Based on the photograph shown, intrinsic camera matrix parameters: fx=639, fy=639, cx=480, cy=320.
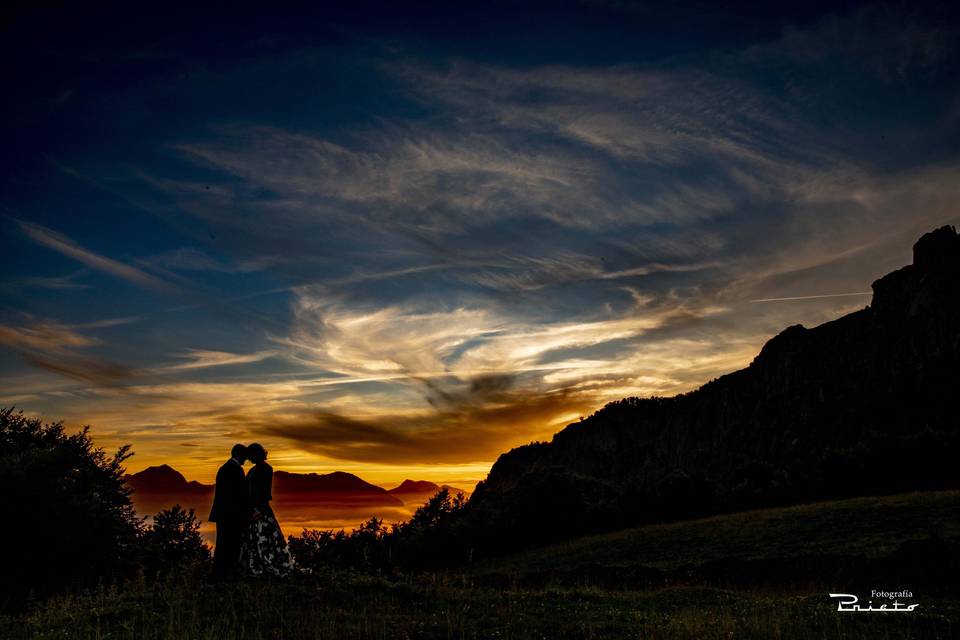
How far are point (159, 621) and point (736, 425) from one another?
17030 cm

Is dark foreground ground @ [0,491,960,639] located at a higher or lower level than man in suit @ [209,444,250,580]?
lower

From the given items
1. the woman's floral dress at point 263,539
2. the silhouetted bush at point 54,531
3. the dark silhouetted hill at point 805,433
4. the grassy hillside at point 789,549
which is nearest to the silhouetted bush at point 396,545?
the dark silhouetted hill at point 805,433

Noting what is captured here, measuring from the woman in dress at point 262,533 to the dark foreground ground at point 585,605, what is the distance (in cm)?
57

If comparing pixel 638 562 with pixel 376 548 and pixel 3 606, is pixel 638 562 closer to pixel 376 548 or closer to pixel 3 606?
pixel 3 606

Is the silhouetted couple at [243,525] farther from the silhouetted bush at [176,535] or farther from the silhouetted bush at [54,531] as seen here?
the silhouetted bush at [176,535]

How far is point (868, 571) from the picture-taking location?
21859 mm

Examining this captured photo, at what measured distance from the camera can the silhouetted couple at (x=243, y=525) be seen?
16469 millimetres

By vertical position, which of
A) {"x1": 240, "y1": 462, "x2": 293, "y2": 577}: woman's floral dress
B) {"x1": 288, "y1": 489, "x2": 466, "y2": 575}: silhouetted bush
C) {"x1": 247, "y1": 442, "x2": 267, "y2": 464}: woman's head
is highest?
{"x1": 247, "y1": 442, "x2": 267, "y2": 464}: woman's head

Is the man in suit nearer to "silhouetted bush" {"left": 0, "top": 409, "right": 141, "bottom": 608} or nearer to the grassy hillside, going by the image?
"silhouetted bush" {"left": 0, "top": 409, "right": 141, "bottom": 608}

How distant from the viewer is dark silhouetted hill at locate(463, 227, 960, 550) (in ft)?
160

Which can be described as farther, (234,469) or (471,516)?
(471,516)

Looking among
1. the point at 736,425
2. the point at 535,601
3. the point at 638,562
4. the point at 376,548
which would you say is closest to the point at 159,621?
the point at 535,601
